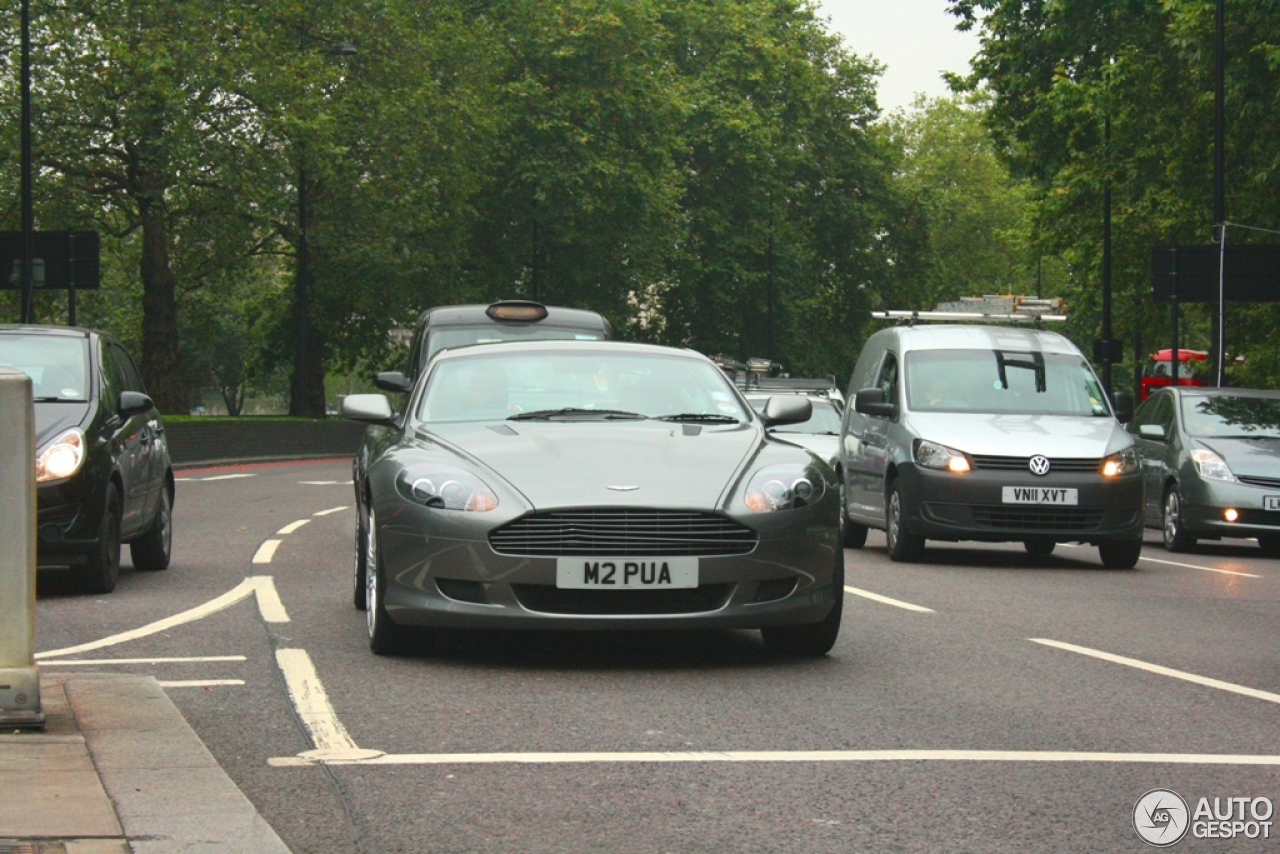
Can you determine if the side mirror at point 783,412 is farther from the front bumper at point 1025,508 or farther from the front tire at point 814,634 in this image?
the front bumper at point 1025,508

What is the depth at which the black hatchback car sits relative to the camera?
11.5 meters

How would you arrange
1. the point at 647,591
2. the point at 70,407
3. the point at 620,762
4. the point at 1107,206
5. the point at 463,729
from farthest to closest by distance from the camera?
1. the point at 1107,206
2. the point at 70,407
3. the point at 647,591
4. the point at 463,729
5. the point at 620,762

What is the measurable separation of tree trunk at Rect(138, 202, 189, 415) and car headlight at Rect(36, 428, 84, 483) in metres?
35.4

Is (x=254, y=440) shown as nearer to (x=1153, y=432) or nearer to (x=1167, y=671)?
(x=1153, y=432)

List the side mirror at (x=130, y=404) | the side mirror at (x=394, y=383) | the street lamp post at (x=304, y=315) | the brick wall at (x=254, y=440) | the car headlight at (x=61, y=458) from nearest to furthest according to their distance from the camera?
the car headlight at (x=61, y=458) → the side mirror at (x=130, y=404) → the side mirror at (x=394, y=383) → the brick wall at (x=254, y=440) → the street lamp post at (x=304, y=315)

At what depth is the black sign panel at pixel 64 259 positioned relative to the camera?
34938 millimetres

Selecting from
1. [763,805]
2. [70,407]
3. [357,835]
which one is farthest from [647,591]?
[70,407]

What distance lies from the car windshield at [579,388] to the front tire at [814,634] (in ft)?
3.87

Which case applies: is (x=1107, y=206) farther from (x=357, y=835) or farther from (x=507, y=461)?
(x=357, y=835)

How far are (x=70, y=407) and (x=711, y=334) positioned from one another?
186 feet

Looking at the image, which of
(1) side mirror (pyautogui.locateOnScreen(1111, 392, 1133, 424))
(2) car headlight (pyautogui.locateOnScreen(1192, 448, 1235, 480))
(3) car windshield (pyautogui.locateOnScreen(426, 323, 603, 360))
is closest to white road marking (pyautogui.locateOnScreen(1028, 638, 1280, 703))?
(1) side mirror (pyautogui.locateOnScreen(1111, 392, 1133, 424))

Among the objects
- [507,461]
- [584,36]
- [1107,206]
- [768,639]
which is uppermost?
[584,36]

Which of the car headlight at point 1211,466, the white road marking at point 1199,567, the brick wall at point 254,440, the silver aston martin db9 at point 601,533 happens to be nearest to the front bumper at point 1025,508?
the white road marking at point 1199,567

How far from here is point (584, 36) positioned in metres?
58.6
